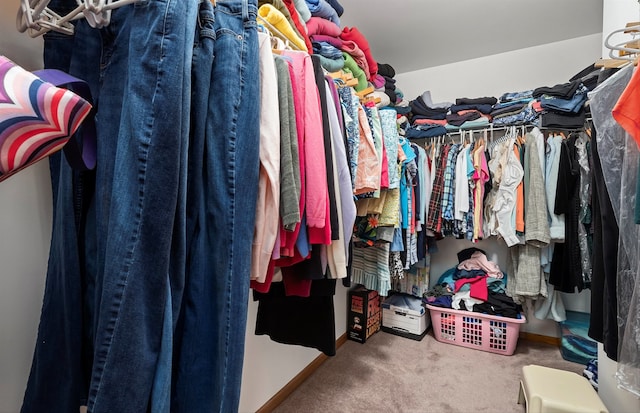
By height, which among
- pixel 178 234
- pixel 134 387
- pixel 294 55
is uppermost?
pixel 294 55

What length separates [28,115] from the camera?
1.17 ft

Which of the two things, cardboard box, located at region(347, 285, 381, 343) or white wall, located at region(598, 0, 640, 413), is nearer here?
white wall, located at region(598, 0, 640, 413)

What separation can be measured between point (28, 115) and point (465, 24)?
2.63 meters

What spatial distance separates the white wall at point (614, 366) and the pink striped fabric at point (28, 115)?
5.77 ft

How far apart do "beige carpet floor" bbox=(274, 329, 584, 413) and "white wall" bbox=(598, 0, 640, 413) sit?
0.45 meters

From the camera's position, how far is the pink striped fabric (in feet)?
1.14

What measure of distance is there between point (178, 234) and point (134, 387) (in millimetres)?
221

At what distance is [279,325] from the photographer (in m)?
1.12

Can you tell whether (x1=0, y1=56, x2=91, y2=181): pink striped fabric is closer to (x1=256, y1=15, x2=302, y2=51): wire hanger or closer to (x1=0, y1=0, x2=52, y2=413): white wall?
(x1=0, y1=0, x2=52, y2=413): white wall

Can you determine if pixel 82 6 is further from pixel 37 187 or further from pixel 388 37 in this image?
pixel 388 37

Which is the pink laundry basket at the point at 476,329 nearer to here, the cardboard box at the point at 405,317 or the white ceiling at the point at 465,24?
the cardboard box at the point at 405,317

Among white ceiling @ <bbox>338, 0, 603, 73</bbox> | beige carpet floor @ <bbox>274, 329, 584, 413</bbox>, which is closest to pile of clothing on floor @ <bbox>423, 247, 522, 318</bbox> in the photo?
beige carpet floor @ <bbox>274, 329, 584, 413</bbox>

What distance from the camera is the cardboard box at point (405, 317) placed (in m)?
2.43

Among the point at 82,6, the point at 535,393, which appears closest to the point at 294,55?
the point at 82,6
